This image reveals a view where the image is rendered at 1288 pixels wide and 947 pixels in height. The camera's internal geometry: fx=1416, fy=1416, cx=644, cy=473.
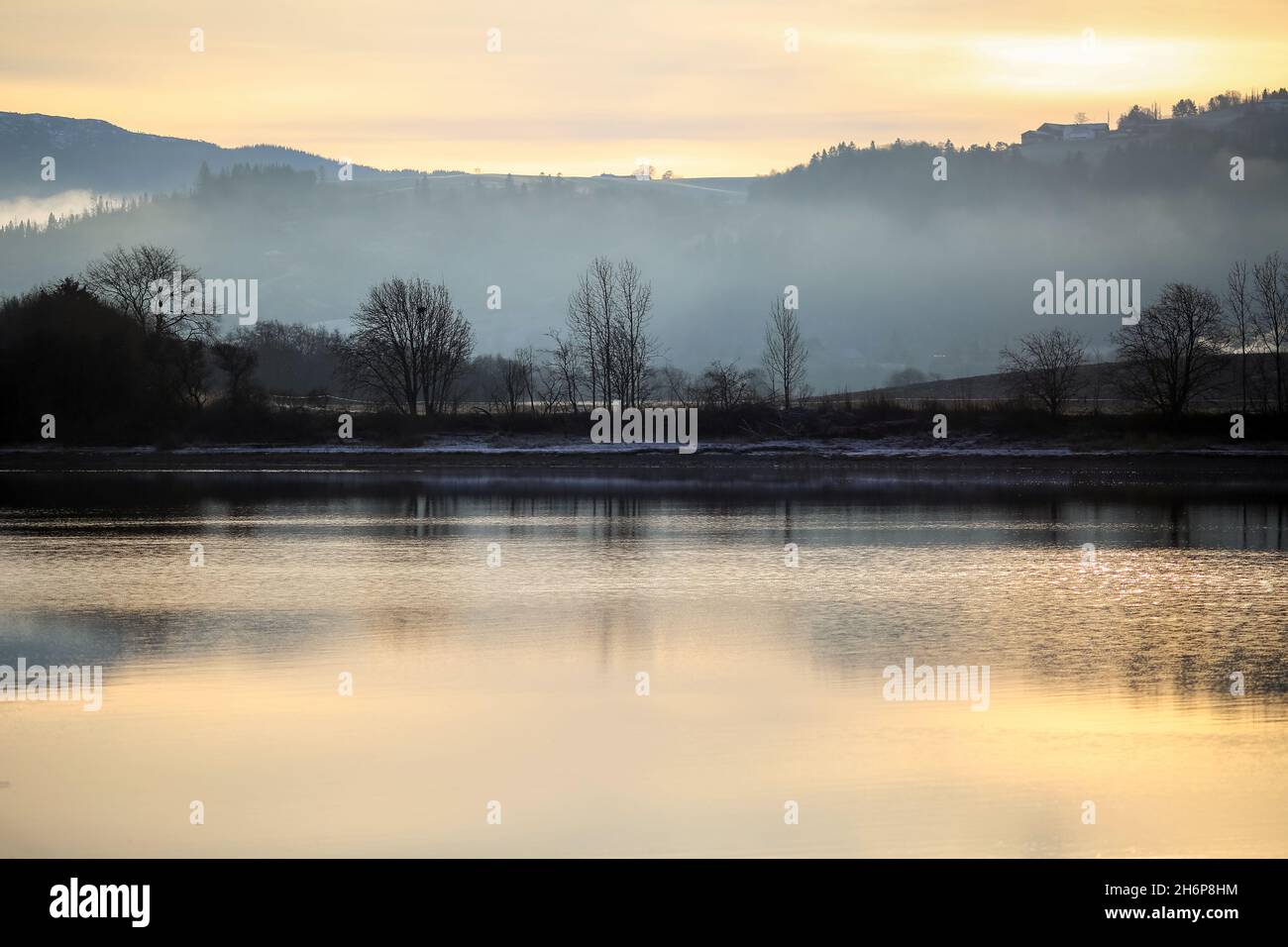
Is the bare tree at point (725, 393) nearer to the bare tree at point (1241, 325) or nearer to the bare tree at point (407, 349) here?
the bare tree at point (407, 349)

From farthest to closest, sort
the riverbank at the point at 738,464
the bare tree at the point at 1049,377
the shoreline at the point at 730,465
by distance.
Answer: the bare tree at the point at 1049,377 < the riverbank at the point at 738,464 < the shoreline at the point at 730,465

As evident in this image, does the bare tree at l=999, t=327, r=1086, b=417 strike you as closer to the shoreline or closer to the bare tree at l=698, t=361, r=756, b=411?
the shoreline

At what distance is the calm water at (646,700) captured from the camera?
35.3 feet

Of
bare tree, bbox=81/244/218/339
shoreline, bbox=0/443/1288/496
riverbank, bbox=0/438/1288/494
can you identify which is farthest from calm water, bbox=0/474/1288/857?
bare tree, bbox=81/244/218/339

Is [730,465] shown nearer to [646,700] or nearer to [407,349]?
[407,349]

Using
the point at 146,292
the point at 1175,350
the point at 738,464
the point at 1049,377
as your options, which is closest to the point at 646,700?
the point at 738,464

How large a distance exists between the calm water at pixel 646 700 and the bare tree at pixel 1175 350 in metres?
38.7

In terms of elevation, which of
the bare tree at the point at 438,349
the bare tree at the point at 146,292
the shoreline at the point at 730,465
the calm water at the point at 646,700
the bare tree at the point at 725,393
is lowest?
the calm water at the point at 646,700

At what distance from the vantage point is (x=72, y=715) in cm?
1398

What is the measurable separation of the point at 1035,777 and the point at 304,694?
7.43 meters

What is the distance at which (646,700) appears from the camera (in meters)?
14.6

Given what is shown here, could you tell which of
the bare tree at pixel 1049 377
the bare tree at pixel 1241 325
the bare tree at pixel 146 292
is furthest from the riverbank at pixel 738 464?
the bare tree at pixel 146 292

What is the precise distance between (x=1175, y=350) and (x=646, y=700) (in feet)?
191

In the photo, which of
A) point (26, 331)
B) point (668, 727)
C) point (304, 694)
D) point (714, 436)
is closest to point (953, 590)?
point (668, 727)
